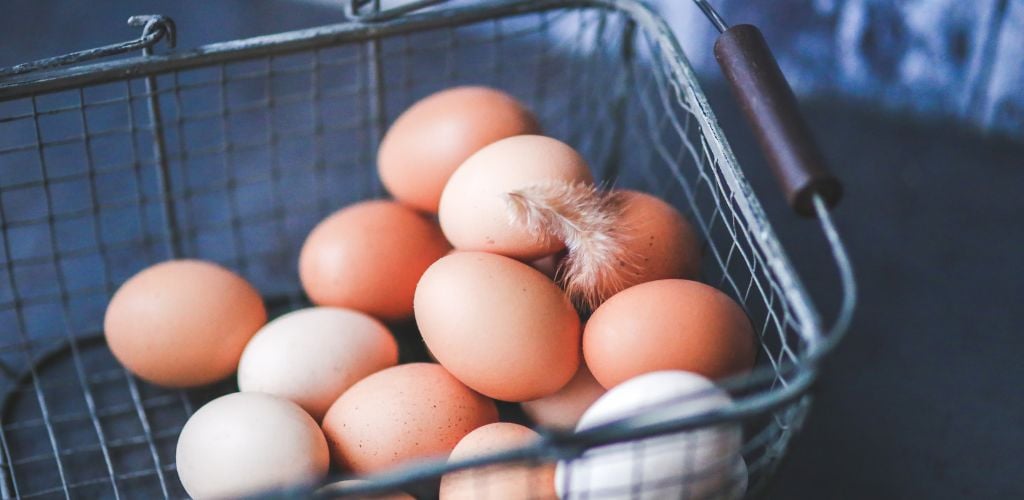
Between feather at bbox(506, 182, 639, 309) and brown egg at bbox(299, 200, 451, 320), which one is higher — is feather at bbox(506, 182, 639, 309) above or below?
above

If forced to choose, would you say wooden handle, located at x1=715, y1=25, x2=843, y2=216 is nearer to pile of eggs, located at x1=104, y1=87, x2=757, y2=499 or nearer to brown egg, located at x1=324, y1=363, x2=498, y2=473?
pile of eggs, located at x1=104, y1=87, x2=757, y2=499

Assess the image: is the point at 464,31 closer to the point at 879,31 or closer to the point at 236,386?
the point at 879,31

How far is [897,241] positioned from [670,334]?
61cm

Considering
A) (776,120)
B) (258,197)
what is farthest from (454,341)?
(258,197)

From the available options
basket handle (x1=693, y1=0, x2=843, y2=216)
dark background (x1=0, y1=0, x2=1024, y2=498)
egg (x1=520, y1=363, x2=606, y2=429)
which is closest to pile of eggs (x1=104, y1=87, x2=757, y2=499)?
egg (x1=520, y1=363, x2=606, y2=429)

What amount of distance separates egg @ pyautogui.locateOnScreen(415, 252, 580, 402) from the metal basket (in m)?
0.12

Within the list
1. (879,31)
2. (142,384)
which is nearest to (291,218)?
(142,384)

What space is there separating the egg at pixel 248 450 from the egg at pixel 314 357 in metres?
0.05

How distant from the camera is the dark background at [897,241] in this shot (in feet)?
2.74

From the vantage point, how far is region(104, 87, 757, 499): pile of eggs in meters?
0.55

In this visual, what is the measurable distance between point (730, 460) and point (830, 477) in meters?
0.35

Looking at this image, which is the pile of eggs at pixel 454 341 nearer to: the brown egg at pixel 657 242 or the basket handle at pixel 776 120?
the brown egg at pixel 657 242

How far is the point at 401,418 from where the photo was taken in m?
0.61

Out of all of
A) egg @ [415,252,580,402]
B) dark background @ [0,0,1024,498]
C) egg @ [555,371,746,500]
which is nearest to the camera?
egg @ [555,371,746,500]
